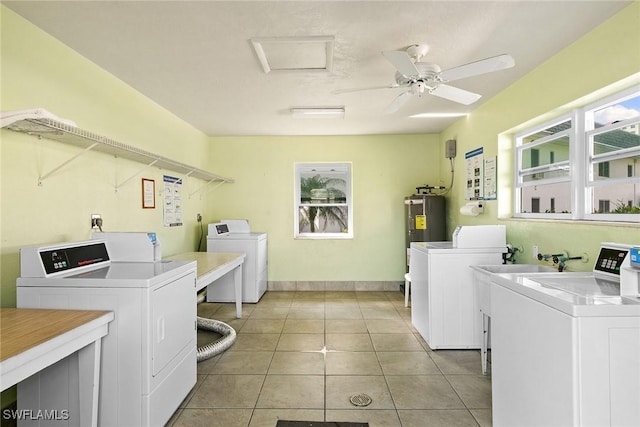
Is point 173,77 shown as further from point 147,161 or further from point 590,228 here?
point 590,228

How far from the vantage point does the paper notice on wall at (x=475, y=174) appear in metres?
3.71

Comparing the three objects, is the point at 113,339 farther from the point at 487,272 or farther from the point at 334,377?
the point at 487,272

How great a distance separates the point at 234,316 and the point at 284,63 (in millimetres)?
2920

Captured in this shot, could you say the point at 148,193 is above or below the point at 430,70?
below

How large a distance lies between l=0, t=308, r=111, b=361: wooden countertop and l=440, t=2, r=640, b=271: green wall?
118 inches

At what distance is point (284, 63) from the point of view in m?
2.62

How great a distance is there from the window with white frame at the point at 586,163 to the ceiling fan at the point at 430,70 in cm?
84

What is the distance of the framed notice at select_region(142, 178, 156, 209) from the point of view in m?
3.33

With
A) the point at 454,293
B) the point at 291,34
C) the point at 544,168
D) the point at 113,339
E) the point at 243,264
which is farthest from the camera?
the point at 243,264

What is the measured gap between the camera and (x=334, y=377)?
8.34 ft

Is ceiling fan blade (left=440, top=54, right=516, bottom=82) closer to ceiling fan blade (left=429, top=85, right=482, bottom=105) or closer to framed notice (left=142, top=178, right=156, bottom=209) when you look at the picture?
ceiling fan blade (left=429, top=85, right=482, bottom=105)

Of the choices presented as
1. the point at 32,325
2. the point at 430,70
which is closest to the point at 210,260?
the point at 32,325

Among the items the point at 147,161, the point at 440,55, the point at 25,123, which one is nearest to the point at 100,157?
the point at 147,161

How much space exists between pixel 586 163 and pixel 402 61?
164 centimetres
